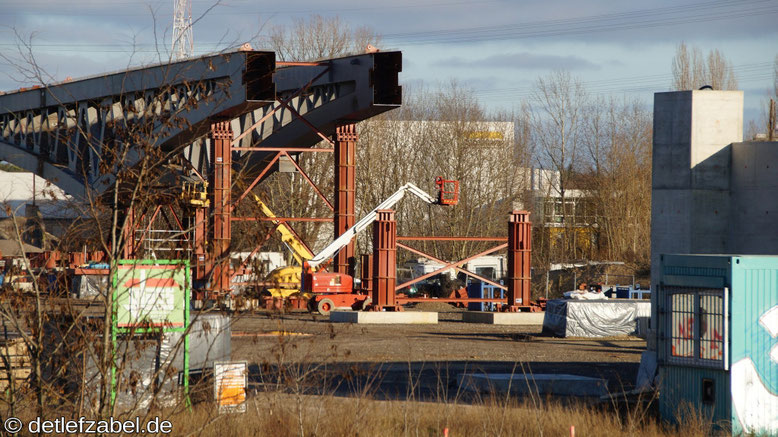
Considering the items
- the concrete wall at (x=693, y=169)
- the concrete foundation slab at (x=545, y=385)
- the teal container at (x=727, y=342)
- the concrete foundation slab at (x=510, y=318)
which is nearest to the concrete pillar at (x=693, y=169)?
the concrete wall at (x=693, y=169)

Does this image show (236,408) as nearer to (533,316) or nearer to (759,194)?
(759,194)

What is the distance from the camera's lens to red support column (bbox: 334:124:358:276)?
37.9 m

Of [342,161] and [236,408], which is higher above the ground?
[342,161]

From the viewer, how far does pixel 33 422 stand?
8.86 metres

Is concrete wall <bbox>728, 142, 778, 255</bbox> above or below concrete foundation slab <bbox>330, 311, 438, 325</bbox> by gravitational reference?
above

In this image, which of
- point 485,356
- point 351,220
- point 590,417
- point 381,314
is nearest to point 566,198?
point 351,220

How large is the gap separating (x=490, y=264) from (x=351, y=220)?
15358mm

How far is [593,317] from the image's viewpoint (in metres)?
27.1

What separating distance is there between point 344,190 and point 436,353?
696 inches

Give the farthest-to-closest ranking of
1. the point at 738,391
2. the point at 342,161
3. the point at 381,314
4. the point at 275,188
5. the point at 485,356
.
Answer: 1. the point at 275,188
2. the point at 342,161
3. the point at 381,314
4. the point at 485,356
5. the point at 738,391

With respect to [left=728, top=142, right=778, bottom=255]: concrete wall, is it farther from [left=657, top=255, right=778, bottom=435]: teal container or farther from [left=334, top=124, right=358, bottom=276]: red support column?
[left=334, top=124, right=358, bottom=276]: red support column

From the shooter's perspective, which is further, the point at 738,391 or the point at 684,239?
the point at 684,239

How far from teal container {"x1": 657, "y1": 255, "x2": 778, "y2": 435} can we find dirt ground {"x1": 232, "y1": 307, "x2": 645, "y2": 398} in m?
2.84

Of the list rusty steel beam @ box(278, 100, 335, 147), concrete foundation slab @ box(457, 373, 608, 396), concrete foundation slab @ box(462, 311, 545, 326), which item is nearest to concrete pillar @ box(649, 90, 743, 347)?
concrete foundation slab @ box(457, 373, 608, 396)
